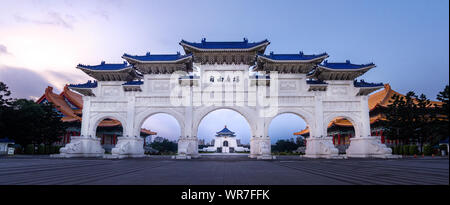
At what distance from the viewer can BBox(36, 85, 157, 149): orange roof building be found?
96.3 feet

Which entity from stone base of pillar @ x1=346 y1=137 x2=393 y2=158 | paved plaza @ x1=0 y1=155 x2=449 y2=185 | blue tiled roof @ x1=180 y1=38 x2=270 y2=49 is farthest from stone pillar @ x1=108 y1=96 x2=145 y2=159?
stone base of pillar @ x1=346 y1=137 x2=393 y2=158

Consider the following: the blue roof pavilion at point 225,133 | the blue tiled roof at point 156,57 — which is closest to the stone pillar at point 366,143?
the blue tiled roof at point 156,57

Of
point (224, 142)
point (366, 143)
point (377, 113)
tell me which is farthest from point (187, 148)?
point (224, 142)

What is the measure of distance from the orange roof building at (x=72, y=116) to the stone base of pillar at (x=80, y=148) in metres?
8.82

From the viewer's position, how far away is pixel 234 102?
65.9 feet

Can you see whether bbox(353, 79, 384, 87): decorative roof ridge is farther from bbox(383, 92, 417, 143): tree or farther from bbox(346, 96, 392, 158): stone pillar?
bbox(383, 92, 417, 143): tree

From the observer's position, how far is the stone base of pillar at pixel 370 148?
19.5 meters

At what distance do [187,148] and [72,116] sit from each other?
18.5 metres

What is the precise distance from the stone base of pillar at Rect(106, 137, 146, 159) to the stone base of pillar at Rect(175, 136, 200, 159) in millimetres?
3930

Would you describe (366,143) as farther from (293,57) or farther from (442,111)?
(293,57)
